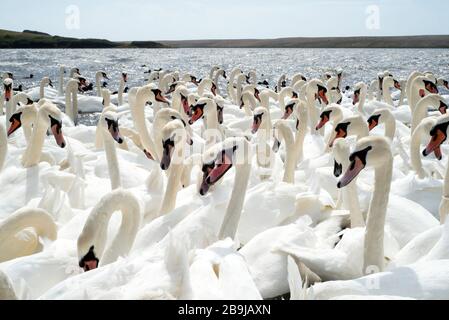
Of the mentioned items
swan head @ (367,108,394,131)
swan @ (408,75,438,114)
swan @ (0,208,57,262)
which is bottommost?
swan @ (0,208,57,262)

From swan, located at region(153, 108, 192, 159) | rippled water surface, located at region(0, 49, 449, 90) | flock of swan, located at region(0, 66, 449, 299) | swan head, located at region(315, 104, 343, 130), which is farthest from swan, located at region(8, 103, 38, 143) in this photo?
rippled water surface, located at region(0, 49, 449, 90)

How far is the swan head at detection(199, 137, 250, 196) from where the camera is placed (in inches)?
205

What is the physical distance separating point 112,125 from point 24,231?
215 centimetres

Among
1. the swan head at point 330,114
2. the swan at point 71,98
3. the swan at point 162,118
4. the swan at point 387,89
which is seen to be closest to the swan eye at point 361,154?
the swan at point 162,118

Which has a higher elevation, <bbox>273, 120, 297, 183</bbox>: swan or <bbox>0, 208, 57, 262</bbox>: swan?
<bbox>273, 120, 297, 183</bbox>: swan

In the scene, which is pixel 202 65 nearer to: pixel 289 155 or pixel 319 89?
pixel 319 89

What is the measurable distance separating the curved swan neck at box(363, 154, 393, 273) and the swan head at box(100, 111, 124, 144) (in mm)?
3383

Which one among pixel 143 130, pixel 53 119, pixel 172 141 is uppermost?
pixel 53 119

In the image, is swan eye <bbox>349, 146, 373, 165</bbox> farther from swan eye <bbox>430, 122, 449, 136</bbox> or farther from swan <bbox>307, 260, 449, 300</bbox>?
swan eye <bbox>430, 122, 449, 136</bbox>

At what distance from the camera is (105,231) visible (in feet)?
15.9

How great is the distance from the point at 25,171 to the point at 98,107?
10877 mm

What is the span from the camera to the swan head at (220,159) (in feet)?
17.1

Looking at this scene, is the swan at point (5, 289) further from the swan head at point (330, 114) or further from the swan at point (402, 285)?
the swan head at point (330, 114)

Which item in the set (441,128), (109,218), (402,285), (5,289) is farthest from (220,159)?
(441,128)
